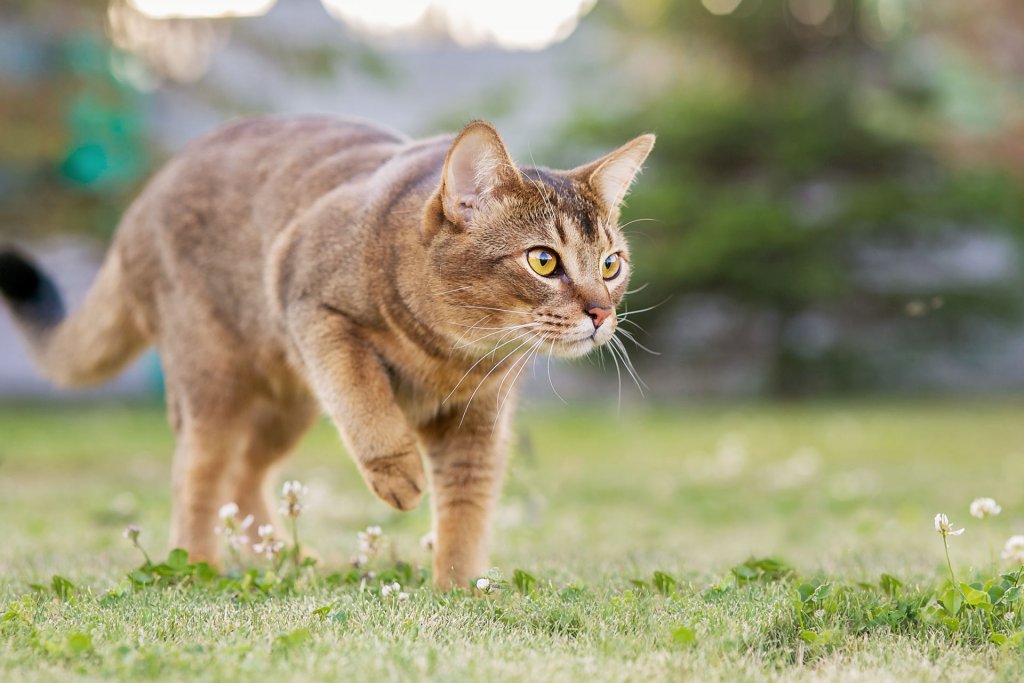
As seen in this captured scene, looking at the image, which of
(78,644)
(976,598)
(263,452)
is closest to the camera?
(78,644)

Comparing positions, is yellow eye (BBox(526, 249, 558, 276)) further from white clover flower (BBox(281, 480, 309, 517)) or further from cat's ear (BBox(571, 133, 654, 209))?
white clover flower (BBox(281, 480, 309, 517))

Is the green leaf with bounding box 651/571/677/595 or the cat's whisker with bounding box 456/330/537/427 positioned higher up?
the cat's whisker with bounding box 456/330/537/427

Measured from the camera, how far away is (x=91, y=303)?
456 centimetres

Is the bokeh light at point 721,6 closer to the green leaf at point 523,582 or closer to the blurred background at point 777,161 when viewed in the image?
the blurred background at point 777,161

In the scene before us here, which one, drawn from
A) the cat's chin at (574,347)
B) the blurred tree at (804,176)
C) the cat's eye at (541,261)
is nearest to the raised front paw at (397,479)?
the cat's chin at (574,347)

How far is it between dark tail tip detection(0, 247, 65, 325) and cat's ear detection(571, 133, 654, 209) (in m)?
2.38

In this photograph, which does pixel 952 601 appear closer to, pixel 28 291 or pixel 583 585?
pixel 583 585

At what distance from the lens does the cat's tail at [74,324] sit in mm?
4480

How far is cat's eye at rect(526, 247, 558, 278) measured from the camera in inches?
125

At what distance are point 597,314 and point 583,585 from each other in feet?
2.54

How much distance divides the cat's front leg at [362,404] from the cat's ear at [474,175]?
50 centimetres

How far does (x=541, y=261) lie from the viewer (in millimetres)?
3188

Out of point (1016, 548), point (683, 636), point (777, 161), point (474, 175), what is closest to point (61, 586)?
point (474, 175)

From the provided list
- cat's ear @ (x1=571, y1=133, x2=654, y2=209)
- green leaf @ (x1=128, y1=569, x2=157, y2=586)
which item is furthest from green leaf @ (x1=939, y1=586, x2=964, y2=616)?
green leaf @ (x1=128, y1=569, x2=157, y2=586)
